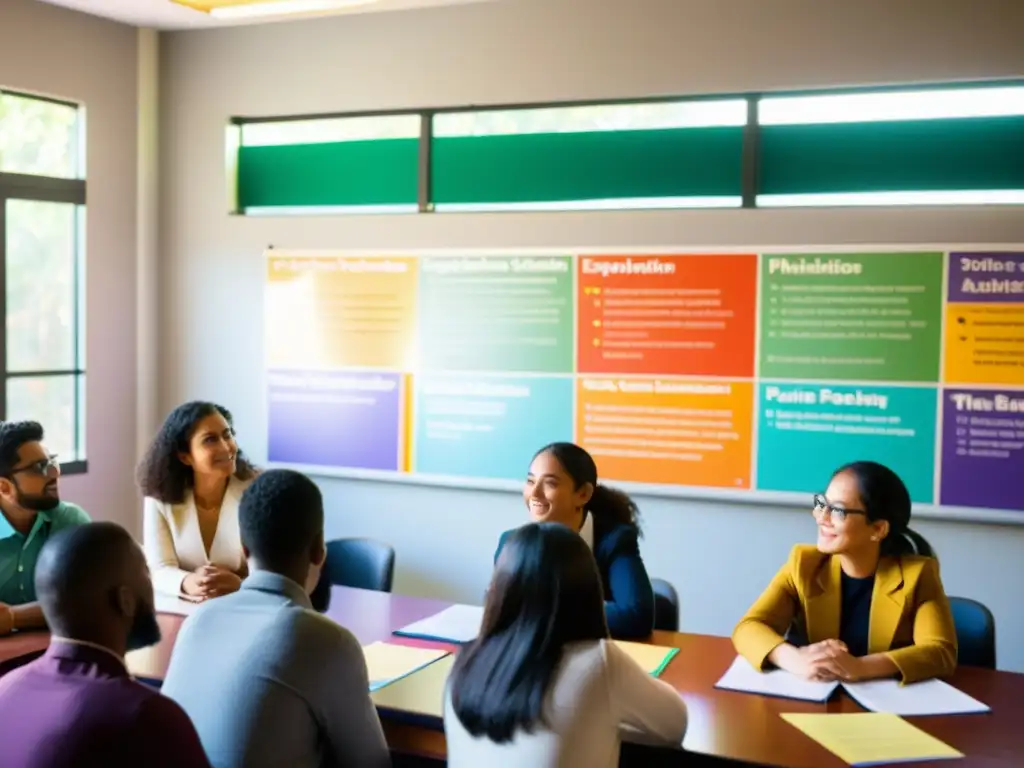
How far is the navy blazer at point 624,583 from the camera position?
2.84 m

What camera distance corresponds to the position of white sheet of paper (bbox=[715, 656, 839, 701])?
2.36 metres

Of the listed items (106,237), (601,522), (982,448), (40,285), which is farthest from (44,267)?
(982,448)

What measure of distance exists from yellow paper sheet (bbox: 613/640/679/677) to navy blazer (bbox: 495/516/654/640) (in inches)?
2.2

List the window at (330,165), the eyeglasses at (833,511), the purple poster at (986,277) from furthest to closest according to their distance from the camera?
the window at (330,165)
the purple poster at (986,277)
the eyeglasses at (833,511)

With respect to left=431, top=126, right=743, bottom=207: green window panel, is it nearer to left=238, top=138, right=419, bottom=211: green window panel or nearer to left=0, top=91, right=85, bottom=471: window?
left=238, top=138, right=419, bottom=211: green window panel

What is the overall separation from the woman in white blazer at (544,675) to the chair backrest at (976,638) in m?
1.36

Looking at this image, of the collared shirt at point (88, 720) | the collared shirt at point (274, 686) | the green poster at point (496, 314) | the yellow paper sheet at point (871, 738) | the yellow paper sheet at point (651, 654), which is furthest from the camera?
the green poster at point (496, 314)

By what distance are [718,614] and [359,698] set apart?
9.04 feet

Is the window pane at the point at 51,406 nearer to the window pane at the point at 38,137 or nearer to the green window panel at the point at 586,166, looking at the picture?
the window pane at the point at 38,137

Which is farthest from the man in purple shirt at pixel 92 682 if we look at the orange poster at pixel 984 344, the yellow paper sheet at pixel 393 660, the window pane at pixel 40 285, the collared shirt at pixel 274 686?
the window pane at pixel 40 285

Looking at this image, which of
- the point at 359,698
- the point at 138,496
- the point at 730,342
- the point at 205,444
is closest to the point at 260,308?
the point at 138,496

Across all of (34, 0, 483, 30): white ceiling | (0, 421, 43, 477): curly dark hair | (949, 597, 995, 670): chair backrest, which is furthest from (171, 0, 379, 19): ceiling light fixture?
(949, 597, 995, 670): chair backrest

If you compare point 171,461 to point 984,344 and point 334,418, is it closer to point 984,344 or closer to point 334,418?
point 334,418

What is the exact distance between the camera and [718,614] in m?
4.35
